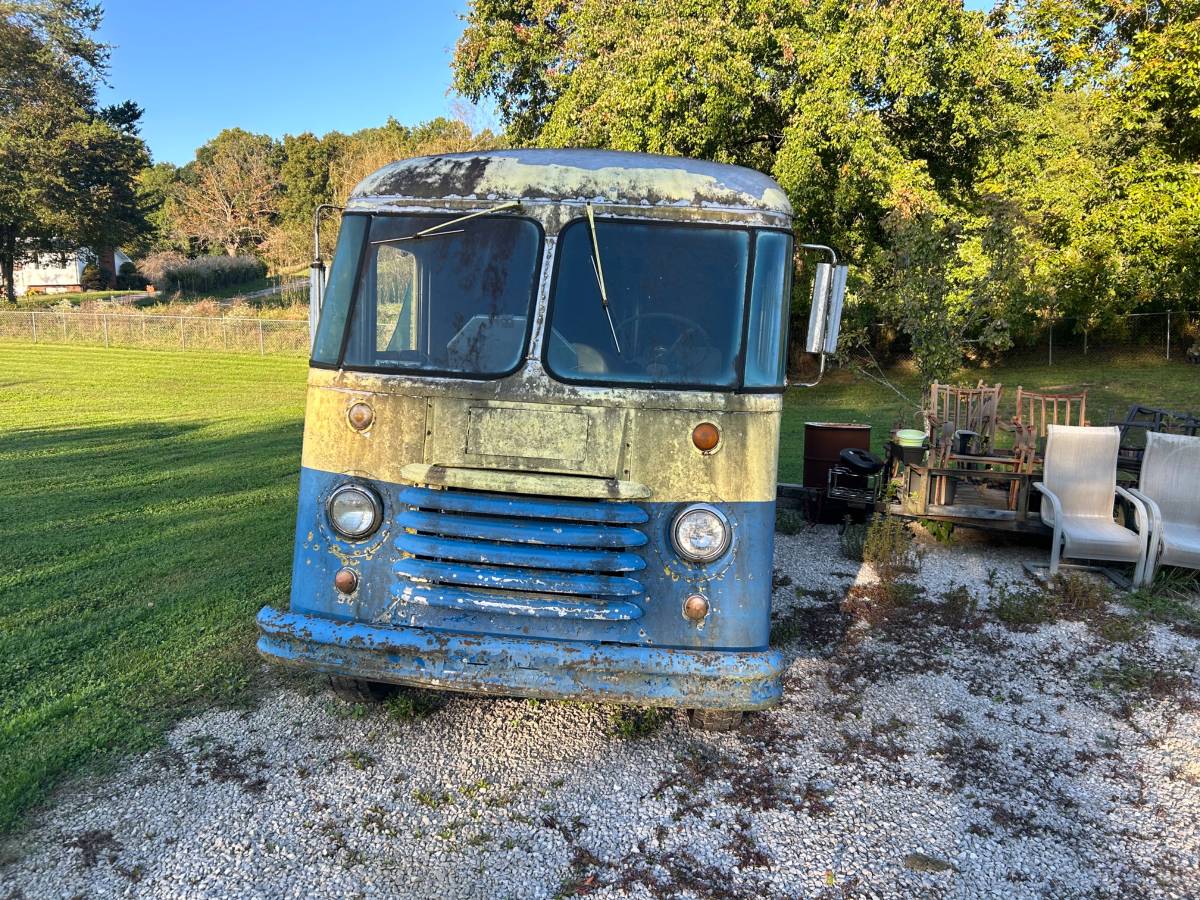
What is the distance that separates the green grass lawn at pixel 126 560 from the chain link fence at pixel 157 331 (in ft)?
40.1

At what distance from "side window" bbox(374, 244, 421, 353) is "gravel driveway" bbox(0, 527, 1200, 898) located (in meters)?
1.85

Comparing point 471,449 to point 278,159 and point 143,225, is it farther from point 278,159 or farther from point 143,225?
point 278,159

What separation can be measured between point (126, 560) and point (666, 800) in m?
4.91

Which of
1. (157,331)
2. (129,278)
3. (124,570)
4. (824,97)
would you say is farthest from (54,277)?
(124,570)

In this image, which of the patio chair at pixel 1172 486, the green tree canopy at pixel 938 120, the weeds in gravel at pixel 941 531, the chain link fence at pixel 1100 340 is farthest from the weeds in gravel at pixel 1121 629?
the chain link fence at pixel 1100 340

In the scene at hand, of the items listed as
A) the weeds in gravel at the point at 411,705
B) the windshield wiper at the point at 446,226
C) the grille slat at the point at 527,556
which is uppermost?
the windshield wiper at the point at 446,226

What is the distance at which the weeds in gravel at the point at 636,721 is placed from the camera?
3.97 meters

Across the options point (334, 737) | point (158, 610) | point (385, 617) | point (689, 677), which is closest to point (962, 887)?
point (689, 677)

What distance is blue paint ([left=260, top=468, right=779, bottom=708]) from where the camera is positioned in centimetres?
333

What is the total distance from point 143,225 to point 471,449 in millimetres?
Result: 48998

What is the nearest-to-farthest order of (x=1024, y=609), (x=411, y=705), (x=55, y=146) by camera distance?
(x=411, y=705), (x=1024, y=609), (x=55, y=146)

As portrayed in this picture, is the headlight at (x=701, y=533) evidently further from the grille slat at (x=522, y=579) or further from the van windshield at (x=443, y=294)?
the van windshield at (x=443, y=294)

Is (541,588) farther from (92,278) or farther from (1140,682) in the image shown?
(92,278)

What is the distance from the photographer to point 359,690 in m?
3.97
